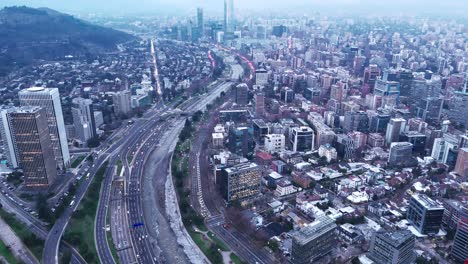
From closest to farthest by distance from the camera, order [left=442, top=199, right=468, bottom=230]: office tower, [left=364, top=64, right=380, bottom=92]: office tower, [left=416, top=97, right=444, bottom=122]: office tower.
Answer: [left=442, top=199, right=468, bottom=230]: office tower
[left=416, top=97, right=444, bottom=122]: office tower
[left=364, top=64, right=380, bottom=92]: office tower

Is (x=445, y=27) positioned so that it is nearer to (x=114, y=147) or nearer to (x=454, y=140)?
(x=454, y=140)

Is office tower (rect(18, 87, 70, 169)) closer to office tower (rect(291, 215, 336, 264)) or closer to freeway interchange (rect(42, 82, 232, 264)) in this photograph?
freeway interchange (rect(42, 82, 232, 264))

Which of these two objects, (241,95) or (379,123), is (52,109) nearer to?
(241,95)

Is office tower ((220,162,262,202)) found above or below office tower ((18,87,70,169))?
below

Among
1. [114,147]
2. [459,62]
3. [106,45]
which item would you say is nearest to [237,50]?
[106,45]

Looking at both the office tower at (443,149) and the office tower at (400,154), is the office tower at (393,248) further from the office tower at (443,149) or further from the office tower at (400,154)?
the office tower at (443,149)

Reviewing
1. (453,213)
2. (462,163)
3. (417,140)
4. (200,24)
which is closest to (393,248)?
(453,213)

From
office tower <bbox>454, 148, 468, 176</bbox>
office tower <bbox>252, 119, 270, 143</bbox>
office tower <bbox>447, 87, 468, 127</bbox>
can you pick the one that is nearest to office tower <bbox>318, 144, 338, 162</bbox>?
office tower <bbox>252, 119, 270, 143</bbox>
